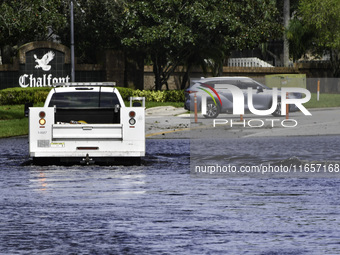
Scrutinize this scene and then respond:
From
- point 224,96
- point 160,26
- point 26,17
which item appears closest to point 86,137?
point 224,96

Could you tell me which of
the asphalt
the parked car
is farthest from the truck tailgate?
the parked car

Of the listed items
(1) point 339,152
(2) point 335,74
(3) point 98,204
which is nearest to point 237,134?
(1) point 339,152

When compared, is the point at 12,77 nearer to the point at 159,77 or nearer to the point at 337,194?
the point at 159,77

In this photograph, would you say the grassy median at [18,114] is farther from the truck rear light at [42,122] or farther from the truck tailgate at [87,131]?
the truck tailgate at [87,131]

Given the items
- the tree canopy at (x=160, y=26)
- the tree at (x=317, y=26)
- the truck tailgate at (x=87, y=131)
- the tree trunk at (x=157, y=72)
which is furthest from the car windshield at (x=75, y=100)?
the tree at (x=317, y=26)

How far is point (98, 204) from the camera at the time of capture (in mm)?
11508

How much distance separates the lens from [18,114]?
115ft

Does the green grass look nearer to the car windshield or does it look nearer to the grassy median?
the grassy median

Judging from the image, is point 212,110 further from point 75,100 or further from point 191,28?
point 191,28

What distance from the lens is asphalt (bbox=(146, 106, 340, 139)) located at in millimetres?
26000

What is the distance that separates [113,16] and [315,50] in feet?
70.0

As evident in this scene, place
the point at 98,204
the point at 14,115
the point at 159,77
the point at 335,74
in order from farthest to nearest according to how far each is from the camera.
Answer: the point at 335,74 → the point at 159,77 → the point at 14,115 → the point at 98,204

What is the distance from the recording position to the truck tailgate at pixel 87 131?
16.6m

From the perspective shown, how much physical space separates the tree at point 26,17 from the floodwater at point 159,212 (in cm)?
2628
